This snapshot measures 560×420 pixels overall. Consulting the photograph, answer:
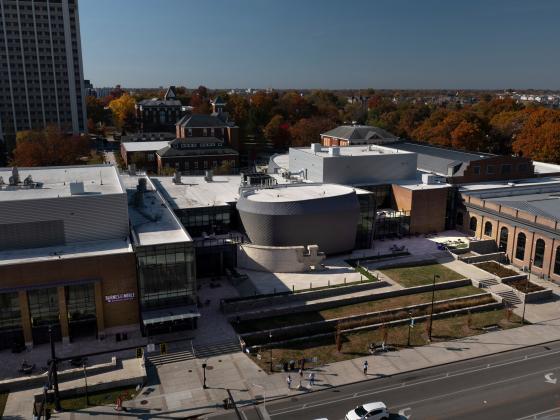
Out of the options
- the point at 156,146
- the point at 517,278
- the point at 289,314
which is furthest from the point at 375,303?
the point at 156,146

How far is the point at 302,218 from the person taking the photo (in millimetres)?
55188

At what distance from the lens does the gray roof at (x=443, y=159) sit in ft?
246

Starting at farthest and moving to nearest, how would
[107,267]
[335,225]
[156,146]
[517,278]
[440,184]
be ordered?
A: [156,146] → [440,184] → [335,225] → [517,278] → [107,267]

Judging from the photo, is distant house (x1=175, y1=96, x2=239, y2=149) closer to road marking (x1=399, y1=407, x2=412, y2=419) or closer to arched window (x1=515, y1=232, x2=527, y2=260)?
arched window (x1=515, y1=232, x2=527, y2=260)

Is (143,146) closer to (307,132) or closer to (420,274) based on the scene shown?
(307,132)

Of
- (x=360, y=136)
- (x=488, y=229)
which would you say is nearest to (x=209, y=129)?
(x=360, y=136)

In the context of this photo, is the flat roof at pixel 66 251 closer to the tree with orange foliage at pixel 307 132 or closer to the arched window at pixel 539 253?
the arched window at pixel 539 253

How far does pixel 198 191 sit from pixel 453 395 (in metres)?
42.2

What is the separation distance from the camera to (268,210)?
54.7m

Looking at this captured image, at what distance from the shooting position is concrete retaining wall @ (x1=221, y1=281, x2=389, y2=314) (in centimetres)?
4553

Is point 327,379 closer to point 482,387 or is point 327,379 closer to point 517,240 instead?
point 482,387

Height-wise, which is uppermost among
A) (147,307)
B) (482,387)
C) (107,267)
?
(107,267)

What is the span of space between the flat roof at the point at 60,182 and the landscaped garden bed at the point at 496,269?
40.9m

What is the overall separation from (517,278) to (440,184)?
21.9 meters
